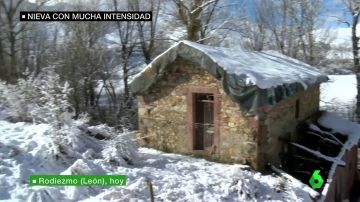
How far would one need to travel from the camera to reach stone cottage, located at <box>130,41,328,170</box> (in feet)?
36.6

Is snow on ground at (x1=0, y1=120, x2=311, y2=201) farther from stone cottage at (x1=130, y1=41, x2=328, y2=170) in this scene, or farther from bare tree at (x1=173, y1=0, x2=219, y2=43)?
bare tree at (x1=173, y1=0, x2=219, y2=43)

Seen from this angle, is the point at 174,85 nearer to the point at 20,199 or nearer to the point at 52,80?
the point at 52,80

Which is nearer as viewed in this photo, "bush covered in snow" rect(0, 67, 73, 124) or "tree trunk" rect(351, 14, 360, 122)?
"bush covered in snow" rect(0, 67, 73, 124)

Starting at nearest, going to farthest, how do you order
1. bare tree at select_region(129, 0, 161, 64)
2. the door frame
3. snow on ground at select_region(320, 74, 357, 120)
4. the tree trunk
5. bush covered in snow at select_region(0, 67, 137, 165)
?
bush covered in snow at select_region(0, 67, 137, 165) → the door frame → the tree trunk → snow on ground at select_region(320, 74, 357, 120) → bare tree at select_region(129, 0, 161, 64)

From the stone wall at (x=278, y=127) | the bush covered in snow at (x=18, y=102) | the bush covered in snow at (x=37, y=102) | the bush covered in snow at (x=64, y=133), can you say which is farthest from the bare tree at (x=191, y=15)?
the bush covered in snow at (x=18, y=102)

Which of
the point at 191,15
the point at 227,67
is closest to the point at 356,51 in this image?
the point at 191,15

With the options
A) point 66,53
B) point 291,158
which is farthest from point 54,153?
point 66,53

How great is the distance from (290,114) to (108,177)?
662cm

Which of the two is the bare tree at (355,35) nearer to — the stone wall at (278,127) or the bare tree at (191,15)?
the bare tree at (191,15)

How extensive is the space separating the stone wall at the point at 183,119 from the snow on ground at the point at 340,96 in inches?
716

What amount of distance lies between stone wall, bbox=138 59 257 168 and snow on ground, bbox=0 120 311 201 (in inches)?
24.9

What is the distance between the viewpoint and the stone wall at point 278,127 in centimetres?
1147
